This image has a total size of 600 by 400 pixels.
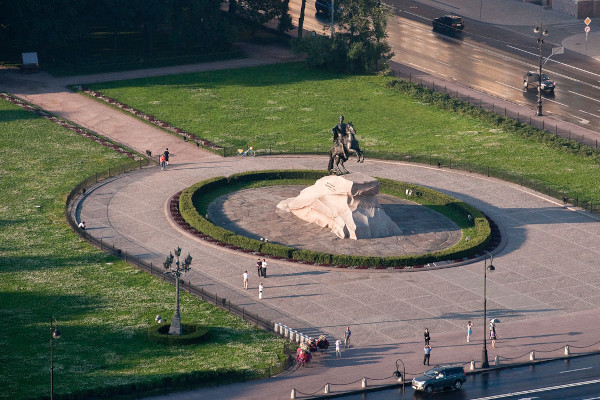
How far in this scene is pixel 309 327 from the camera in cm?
8938

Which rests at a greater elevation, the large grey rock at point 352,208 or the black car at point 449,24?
the black car at point 449,24

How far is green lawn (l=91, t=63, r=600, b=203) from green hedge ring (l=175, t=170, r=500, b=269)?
1154cm

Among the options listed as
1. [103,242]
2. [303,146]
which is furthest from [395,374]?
[303,146]

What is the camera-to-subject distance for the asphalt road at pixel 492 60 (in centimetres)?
14598

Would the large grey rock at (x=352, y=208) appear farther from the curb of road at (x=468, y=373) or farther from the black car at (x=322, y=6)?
the black car at (x=322, y=6)

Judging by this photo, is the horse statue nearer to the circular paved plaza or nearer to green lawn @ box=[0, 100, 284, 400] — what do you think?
the circular paved plaza

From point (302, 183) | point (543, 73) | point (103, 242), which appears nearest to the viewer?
point (103, 242)

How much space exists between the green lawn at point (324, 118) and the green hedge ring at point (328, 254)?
37.9 feet

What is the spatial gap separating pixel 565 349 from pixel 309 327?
18.2 meters

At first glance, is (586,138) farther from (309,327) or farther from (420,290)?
(309,327)

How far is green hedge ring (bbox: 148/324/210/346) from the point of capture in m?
85.8

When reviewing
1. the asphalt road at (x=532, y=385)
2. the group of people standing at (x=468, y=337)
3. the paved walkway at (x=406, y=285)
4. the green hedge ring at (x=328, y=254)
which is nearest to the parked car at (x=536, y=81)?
the paved walkway at (x=406, y=285)

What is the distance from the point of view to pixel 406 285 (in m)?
97.0

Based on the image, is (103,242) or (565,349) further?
(103,242)
